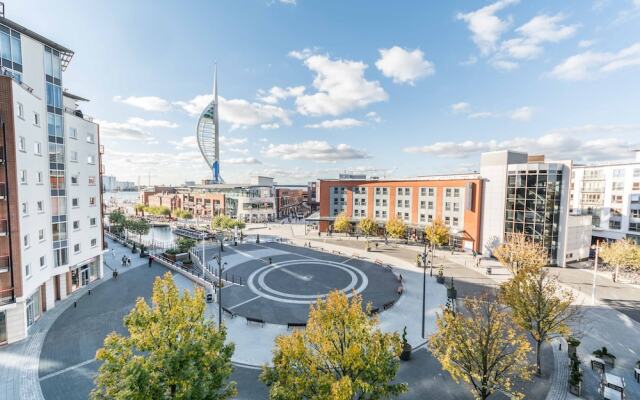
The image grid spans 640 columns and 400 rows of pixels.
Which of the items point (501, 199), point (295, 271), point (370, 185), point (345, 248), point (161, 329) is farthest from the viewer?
point (370, 185)

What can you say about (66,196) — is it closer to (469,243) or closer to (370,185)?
(370,185)

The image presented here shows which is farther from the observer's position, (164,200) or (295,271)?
(164,200)

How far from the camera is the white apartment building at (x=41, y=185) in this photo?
17.7 m

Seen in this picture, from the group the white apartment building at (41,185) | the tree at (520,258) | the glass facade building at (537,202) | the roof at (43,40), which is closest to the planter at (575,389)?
the tree at (520,258)

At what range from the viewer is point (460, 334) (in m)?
12.3

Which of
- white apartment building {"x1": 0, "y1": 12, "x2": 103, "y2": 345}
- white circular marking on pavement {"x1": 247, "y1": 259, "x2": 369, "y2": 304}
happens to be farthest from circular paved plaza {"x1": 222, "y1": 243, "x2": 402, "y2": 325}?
white apartment building {"x1": 0, "y1": 12, "x2": 103, "y2": 345}

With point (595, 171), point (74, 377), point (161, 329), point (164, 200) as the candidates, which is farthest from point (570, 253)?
point (164, 200)

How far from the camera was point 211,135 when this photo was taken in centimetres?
10919

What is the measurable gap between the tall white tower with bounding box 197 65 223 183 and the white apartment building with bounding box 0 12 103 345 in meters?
82.9

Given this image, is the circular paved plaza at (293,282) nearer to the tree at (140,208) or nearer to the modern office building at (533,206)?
the modern office building at (533,206)

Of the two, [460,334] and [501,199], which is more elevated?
[501,199]

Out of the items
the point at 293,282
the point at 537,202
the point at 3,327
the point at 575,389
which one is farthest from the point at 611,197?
the point at 3,327

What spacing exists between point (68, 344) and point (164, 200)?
325 ft

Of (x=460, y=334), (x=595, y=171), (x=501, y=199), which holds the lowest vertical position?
(x=460, y=334)
